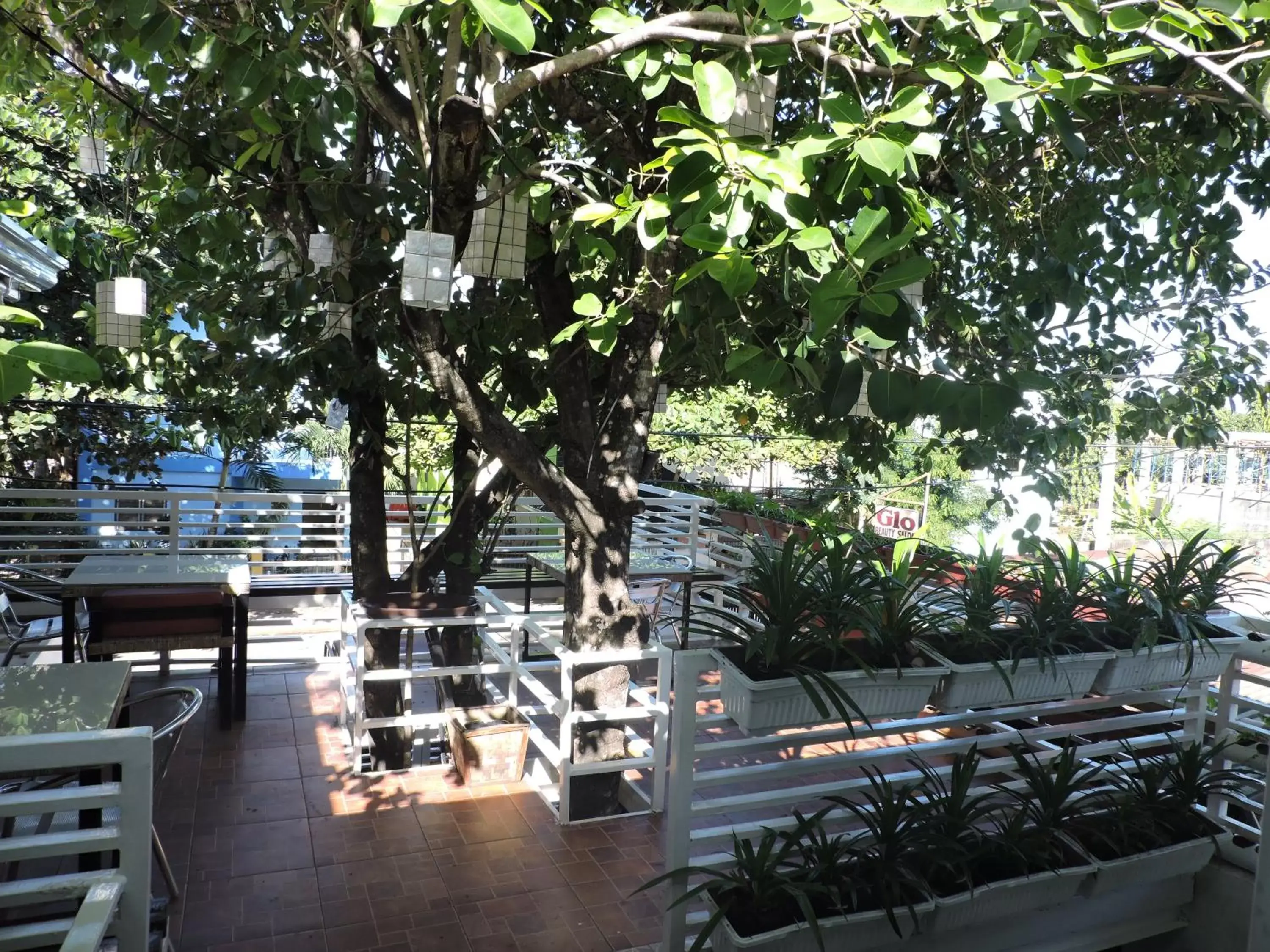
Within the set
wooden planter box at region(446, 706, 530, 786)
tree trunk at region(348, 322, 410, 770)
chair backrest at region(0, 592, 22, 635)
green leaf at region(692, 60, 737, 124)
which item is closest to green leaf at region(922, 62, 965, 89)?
green leaf at region(692, 60, 737, 124)

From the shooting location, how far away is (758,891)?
2369 millimetres

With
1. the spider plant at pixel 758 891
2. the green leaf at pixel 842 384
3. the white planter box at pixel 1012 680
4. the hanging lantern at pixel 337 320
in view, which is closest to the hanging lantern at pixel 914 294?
the green leaf at pixel 842 384


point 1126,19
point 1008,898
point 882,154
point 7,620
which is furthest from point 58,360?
point 7,620

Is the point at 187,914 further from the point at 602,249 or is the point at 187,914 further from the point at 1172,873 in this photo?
the point at 1172,873

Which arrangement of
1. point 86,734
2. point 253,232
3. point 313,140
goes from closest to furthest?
point 86,734, point 313,140, point 253,232

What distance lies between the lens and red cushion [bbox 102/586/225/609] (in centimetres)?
461

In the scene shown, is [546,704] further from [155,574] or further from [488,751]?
[155,574]

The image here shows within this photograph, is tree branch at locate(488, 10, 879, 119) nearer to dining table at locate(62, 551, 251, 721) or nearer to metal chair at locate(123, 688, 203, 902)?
metal chair at locate(123, 688, 203, 902)

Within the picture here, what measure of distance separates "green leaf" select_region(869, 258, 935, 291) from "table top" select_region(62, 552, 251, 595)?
4.05 meters

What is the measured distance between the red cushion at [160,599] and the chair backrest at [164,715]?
139 centimetres

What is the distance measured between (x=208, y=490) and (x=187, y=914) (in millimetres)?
5085

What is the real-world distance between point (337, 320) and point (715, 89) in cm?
215

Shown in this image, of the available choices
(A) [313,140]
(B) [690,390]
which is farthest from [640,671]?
Answer: (A) [313,140]

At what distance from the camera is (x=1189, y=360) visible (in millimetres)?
4059
